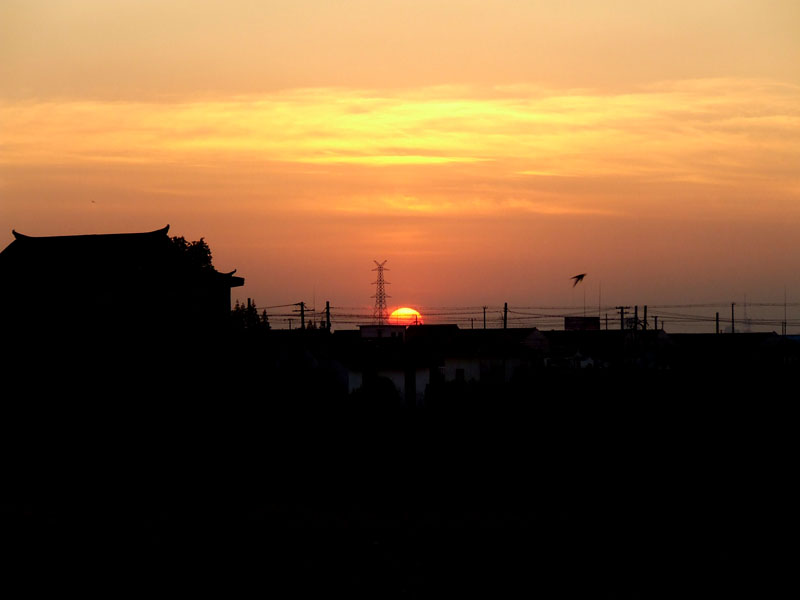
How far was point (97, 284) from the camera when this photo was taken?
Result: 38938mm

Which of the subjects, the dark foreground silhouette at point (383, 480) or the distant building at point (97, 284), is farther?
the distant building at point (97, 284)

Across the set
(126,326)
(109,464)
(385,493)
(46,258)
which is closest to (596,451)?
(385,493)

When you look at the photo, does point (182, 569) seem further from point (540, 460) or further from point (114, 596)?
point (540, 460)

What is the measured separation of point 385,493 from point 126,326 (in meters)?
17.1

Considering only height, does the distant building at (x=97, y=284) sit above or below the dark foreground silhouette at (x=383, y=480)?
above

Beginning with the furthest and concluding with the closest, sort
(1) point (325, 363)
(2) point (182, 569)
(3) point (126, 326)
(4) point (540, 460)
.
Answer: (1) point (325, 363) → (3) point (126, 326) → (4) point (540, 460) → (2) point (182, 569)

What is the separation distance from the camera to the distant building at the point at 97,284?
3722 cm

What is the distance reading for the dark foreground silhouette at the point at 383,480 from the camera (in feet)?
46.1

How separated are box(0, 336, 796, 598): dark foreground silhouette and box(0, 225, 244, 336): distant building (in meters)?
4.89

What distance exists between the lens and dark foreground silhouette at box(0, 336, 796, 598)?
46.1 feet

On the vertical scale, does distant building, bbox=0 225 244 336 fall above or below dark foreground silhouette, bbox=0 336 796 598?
above

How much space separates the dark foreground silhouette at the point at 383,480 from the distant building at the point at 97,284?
16.0ft

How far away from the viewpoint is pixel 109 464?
23.7 m

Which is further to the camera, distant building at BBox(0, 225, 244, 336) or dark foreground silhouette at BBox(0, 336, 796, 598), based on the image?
distant building at BBox(0, 225, 244, 336)
